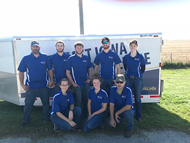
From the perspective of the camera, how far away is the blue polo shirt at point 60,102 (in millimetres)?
3365

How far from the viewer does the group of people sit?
340 centimetres

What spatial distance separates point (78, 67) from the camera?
148 inches

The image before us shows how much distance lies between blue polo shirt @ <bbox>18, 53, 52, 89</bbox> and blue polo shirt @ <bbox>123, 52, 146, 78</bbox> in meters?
1.90

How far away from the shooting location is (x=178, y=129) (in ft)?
12.1

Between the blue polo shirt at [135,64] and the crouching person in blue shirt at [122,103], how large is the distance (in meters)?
0.63

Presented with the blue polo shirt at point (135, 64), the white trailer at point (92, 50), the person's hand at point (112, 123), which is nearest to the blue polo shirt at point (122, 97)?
the person's hand at point (112, 123)

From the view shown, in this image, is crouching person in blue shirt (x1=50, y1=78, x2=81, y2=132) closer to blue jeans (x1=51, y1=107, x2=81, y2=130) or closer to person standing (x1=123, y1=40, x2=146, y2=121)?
blue jeans (x1=51, y1=107, x2=81, y2=130)

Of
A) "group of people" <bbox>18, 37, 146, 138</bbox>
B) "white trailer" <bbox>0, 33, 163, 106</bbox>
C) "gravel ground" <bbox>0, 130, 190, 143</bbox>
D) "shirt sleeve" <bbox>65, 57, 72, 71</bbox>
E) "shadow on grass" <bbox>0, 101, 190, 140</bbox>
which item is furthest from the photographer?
"white trailer" <bbox>0, 33, 163, 106</bbox>

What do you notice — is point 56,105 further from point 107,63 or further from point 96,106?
point 107,63

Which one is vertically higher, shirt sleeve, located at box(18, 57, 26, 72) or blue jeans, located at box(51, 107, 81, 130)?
shirt sleeve, located at box(18, 57, 26, 72)

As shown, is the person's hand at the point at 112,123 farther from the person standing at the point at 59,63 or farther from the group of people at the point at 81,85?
the person standing at the point at 59,63

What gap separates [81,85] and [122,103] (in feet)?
3.50

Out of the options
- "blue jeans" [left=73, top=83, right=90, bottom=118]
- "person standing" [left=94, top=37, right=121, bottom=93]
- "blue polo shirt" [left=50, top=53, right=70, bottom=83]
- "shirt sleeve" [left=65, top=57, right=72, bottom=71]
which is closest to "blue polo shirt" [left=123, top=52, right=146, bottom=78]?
"person standing" [left=94, top=37, right=121, bottom=93]

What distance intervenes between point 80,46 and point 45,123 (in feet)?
6.98
